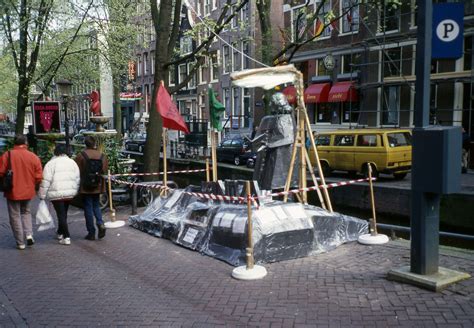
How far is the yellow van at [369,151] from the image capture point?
52.6 ft

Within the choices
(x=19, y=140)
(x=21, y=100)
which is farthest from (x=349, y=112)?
(x=19, y=140)

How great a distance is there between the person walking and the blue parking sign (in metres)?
4.94

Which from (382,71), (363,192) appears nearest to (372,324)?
(363,192)

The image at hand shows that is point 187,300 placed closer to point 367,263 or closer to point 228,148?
point 367,263

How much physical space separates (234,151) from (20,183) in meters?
16.3

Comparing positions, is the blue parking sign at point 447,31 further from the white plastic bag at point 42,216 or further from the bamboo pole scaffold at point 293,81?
the white plastic bag at point 42,216

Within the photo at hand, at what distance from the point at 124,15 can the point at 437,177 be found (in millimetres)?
18689

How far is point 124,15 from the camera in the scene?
21.0 meters

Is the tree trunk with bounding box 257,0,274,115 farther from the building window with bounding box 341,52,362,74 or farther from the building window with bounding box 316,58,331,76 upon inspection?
the building window with bounding box 316,58,331,76

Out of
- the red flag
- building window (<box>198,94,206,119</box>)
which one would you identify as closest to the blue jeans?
the red flag

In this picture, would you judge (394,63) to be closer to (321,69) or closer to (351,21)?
(351,21)

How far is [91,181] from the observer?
24.1 feet

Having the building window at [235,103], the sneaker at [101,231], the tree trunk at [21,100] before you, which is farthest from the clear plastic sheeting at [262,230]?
the building window at [235,103]

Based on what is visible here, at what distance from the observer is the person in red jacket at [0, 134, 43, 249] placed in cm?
705
